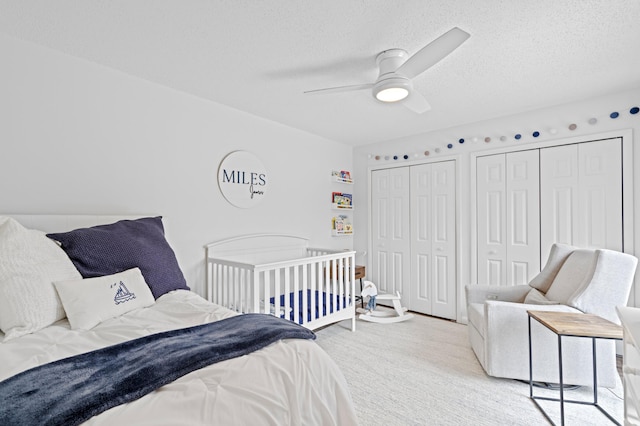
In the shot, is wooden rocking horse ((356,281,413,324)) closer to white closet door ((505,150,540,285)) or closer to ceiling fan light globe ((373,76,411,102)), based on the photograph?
white closet door ((505,150,540,285))

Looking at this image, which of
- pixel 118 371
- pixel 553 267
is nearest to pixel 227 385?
pixel 118 371

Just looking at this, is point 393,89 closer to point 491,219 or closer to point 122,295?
point 122,295

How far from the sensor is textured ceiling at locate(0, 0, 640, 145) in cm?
153

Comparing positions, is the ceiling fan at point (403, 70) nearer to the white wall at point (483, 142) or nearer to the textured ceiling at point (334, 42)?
the textured ceiling at point (334, 42)

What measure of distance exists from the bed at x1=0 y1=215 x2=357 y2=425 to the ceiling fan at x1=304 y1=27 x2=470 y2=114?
1.52 meters

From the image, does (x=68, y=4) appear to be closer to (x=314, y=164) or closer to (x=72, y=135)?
(x=72, y=135)

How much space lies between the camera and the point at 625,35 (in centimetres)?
175

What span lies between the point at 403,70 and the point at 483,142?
80.1 inches

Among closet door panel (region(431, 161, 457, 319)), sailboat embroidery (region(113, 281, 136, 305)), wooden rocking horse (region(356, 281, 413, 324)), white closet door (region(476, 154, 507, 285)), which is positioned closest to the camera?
sailboat embroidery (region(113, 281, 136, 305))

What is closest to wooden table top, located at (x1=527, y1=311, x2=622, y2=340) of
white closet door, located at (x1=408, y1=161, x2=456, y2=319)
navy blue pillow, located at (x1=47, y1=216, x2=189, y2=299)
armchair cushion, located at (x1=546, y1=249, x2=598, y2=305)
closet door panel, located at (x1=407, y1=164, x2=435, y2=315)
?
armchair cushion, located at (x1=546, y1=249, x2=598, y2=305)

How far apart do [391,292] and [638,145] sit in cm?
283

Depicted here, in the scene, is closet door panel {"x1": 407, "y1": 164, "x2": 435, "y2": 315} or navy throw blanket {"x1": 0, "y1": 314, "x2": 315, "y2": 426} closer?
navy throw blanket {"x1": 0, "y1": 314, "x2": 315, "y2": 426}

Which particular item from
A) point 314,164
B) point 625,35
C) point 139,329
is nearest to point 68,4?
point 139,329

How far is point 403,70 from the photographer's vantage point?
177 centimetres
